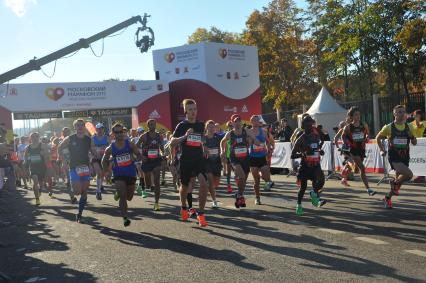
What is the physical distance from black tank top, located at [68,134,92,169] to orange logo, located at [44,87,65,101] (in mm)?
19437

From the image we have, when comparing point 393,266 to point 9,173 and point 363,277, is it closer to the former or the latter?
point 363,277

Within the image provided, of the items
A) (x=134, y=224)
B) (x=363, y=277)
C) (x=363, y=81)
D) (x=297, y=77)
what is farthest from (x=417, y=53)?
(x=363, y=277)

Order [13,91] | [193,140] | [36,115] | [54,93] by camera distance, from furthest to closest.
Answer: [54,93], [36,115], [13,91], [193,140]

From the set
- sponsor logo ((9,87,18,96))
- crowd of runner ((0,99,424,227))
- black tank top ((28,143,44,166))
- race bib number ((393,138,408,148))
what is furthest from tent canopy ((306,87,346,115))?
sponsor logo ((9,87,18,96))

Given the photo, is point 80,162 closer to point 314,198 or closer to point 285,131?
point 314,198

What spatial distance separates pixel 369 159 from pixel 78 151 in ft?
29.5

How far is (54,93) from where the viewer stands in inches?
1128

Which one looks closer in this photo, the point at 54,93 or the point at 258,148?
the point at 258,148

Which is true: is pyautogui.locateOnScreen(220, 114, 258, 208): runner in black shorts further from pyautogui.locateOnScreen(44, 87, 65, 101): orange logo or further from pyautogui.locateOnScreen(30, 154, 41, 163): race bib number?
pyautogui.locateOnScreen(44, 87, 65, 101): orange logo

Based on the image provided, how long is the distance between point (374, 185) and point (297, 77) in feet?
97.3

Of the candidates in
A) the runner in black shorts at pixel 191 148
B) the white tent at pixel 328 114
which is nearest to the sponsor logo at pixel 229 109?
the white tent at pixel 328 114

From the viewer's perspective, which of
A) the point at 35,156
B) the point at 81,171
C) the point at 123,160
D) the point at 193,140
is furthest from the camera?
the point at 35,156

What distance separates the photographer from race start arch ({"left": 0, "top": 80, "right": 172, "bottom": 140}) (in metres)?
27.7

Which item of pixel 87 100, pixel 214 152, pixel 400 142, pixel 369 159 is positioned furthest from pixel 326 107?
pixel 400 142
